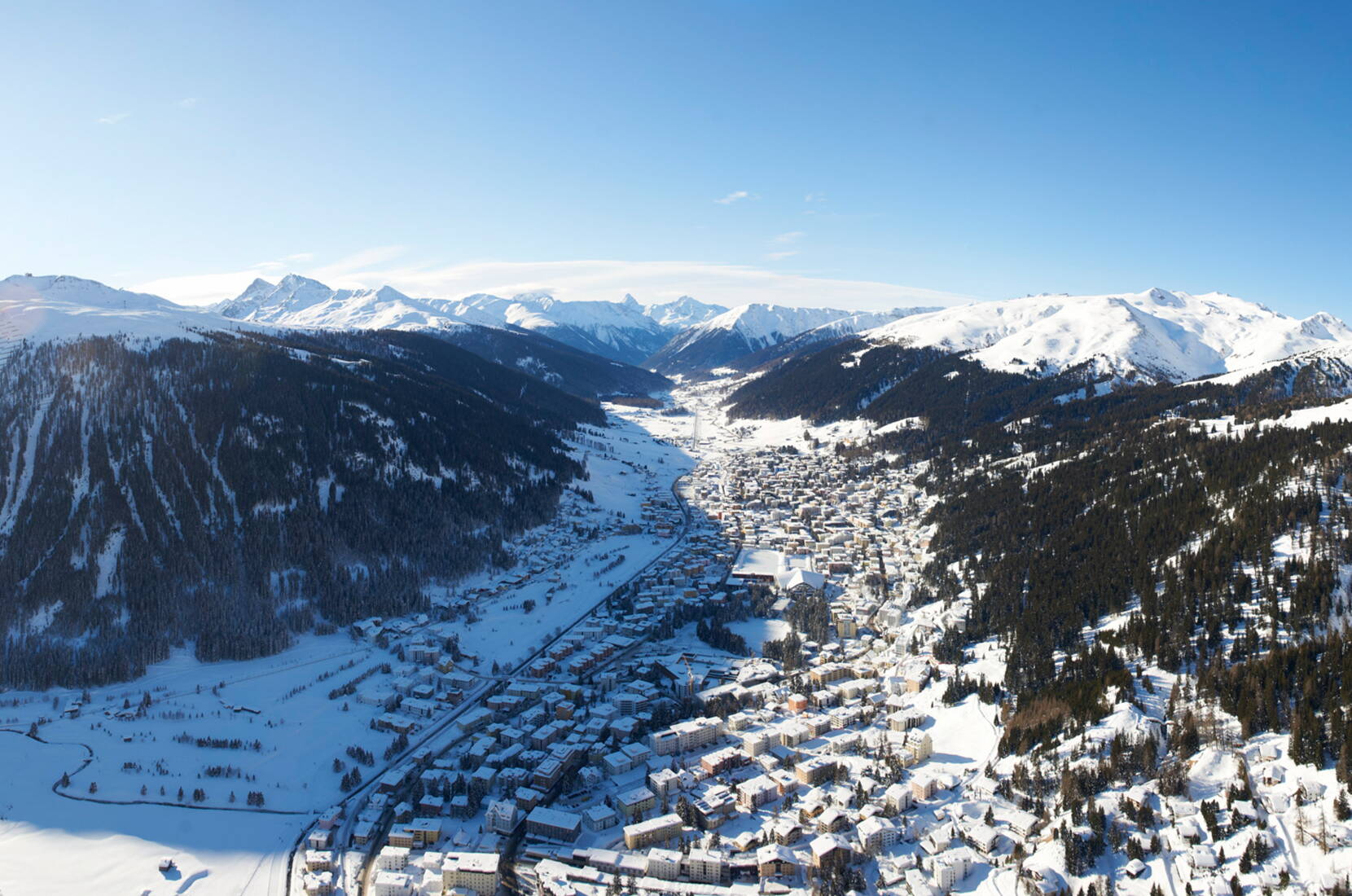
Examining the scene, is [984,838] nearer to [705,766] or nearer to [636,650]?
[705,766]

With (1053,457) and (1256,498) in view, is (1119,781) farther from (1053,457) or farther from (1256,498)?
(1053,457)

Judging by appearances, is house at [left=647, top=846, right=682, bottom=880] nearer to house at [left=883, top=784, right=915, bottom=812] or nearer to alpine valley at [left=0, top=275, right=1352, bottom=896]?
alpine valley at [left=0, top=275, right=1352, bottom=896]

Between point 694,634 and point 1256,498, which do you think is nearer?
point 1256,498

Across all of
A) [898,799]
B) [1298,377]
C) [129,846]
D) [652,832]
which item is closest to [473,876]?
[652,832]

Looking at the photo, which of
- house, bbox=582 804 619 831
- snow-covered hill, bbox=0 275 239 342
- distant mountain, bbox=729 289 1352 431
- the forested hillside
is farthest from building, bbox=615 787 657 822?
distant mountain, bbox=729 289 1352 431

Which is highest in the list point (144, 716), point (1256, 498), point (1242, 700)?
point (1256, 498)

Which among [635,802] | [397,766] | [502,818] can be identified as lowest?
[397,766]

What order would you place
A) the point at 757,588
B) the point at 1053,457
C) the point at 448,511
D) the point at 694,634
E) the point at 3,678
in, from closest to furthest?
the point at 3,678 → the point at 694,634 → the point at 757,588 → the point at 448,511 → the point at 1053,457

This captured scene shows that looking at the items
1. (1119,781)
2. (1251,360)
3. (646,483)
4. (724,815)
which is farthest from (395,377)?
(1251,360)

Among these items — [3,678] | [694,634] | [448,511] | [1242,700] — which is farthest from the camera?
[448,511]
